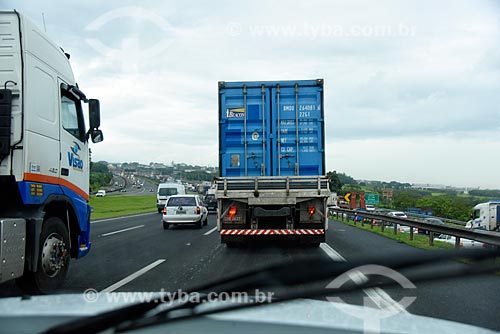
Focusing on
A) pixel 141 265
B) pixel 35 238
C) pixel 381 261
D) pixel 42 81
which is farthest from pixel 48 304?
pixel 141 265

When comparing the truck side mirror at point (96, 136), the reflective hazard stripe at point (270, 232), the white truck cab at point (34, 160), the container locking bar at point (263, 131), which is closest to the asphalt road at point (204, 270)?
the reflective hazard stripe at point (270, 232)

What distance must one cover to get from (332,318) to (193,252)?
881 cm

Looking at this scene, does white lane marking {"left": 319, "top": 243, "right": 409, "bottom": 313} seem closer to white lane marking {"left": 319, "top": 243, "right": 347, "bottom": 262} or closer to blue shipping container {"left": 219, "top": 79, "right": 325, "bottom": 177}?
white lane marking {"left": 319, "top": 243, "right": 347, "bottom": 262}

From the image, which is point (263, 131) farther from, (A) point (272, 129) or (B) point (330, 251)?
(B) point (330, 251)

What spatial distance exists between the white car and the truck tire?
12.4 metres

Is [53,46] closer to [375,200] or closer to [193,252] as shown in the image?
[193,252]

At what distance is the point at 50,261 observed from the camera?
6.36m

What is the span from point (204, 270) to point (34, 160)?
143 inches

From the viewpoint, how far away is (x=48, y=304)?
3121 mm

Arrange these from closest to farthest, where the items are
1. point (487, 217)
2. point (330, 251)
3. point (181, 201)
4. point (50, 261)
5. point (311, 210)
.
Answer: point (50, 261) < point (330, 251) < point (311, 210) < point (181, 201) < point (487, 217)

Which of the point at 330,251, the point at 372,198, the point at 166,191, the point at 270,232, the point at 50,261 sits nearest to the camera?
the point at 50,261

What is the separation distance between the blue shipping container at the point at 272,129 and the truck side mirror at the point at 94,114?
15.4 ft

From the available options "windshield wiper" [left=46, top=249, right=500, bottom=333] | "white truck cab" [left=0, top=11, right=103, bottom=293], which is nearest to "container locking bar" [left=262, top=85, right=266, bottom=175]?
"white truck cab" [left=0, top=11, right=103, bottom=293]

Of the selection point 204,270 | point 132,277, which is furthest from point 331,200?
point 132,277
